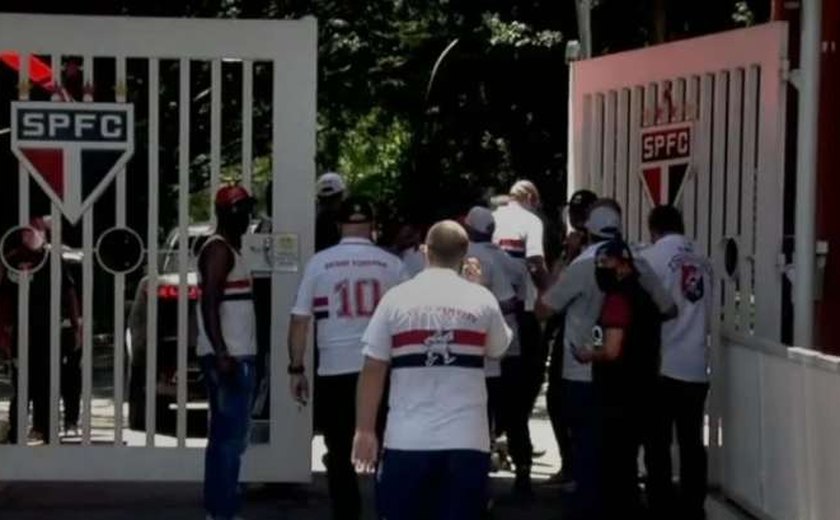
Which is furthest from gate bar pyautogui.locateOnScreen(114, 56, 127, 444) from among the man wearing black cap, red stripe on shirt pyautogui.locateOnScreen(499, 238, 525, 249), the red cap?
red stripe on shirt pyautogui.locateOnScreen(499, 238, 525, 249)

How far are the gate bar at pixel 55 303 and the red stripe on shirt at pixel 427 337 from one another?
414 cm

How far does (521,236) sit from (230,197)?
3100 mm

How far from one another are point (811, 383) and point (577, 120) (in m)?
5.57

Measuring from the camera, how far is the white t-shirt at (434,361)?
8484 millimetres

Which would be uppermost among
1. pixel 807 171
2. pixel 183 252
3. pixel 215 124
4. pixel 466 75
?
pixel 466 75

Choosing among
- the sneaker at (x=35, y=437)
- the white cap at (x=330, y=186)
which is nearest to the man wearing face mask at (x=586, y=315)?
the white cap at (x=330, y=186)

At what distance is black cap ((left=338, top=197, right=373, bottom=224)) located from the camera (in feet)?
35.6

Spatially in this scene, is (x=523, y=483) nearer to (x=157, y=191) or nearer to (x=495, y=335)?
(x=157, y=191)

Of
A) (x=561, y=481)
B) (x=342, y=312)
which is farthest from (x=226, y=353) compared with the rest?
(x=561, y=481)

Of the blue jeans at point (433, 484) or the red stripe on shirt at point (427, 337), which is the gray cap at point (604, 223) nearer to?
the red stripe on shirt at point (427, 337)

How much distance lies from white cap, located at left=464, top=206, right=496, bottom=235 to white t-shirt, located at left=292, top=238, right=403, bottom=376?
167 cm

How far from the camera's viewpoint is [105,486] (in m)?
13.4

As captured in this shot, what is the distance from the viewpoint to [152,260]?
40.1ft

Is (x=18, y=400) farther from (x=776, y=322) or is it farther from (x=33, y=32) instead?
(x=776, y=322)
